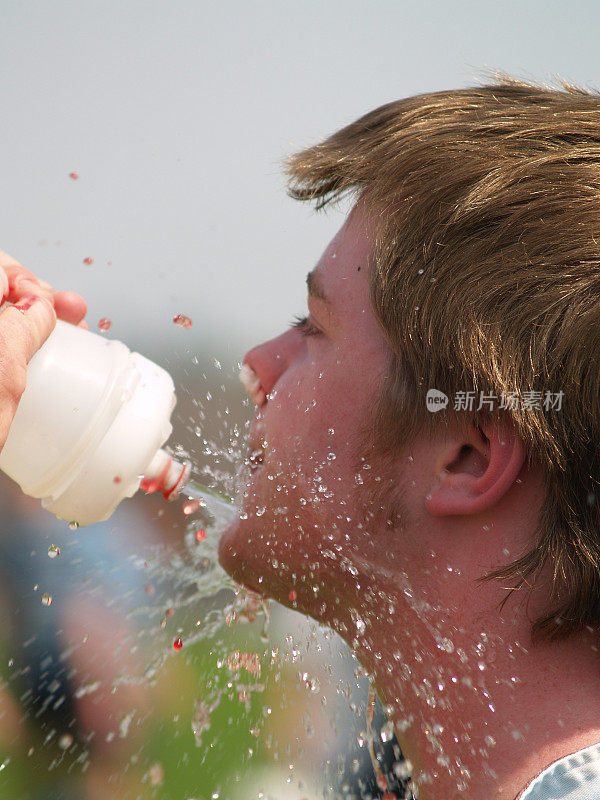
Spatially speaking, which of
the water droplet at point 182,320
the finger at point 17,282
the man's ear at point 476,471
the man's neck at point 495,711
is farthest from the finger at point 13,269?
the man's neck at point 495,711

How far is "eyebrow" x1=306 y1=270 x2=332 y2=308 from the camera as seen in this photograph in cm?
152

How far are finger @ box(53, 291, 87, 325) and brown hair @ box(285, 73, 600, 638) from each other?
656mm

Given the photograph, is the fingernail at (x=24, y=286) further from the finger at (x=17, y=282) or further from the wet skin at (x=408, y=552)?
the wet skin at (x=408, y=552)

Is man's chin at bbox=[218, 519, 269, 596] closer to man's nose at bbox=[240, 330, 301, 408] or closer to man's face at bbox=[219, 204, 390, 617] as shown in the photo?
man's face at bbox=[219, 204, 390, 617]

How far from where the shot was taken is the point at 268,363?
160 centimetres

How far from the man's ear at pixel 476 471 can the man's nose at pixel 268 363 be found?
425 mm

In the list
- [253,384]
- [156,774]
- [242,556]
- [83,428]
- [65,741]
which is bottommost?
[156,774]

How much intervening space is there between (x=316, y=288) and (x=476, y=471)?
20.2 inches

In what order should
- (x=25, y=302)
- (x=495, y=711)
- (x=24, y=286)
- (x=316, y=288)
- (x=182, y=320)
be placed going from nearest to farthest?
(x=495, y=711) → (x=25, y=302) → (x=24, y=286) → (x=316, y=288) → (x=182, y=320)

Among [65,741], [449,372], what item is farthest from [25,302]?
[65,741]

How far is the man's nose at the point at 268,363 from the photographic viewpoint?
1.59m

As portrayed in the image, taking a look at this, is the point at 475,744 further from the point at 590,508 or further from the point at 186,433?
the point at 186,433

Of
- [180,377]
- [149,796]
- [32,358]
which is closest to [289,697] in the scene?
[149,796]

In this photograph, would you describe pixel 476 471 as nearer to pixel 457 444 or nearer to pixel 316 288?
pixel 457 444
